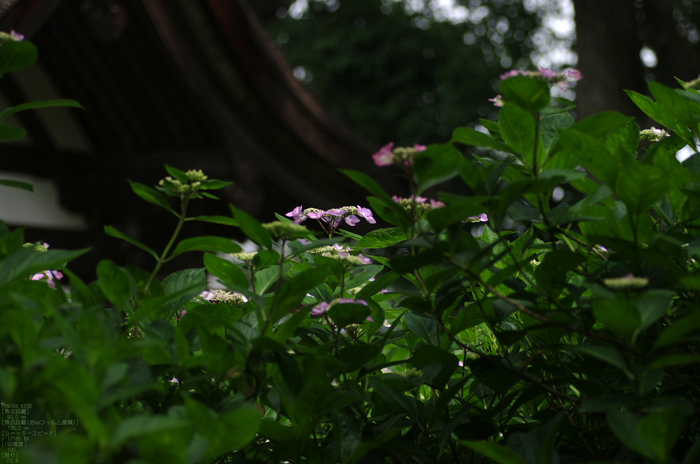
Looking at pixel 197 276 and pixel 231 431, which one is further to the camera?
pixel 197 276

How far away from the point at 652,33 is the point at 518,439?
7.78 m

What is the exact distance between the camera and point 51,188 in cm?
440

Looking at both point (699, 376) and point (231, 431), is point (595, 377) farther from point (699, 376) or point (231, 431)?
point (231, 431)

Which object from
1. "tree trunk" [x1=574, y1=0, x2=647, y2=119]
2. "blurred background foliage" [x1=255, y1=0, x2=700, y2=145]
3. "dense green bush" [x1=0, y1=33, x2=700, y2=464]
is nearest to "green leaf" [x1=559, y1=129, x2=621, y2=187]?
"dense green bush" [x1=0, y1=33, x2=700, y2=464]

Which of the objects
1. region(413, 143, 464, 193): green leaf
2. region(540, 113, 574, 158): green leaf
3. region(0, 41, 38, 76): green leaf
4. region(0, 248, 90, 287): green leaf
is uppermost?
region(0, 41, 38, 76): green leaf

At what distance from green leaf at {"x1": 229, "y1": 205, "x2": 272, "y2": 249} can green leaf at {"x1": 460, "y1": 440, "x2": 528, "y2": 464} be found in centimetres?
27

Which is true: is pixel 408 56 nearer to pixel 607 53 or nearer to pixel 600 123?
pixel 607 53

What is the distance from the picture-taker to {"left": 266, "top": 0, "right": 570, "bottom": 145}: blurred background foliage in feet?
42.0

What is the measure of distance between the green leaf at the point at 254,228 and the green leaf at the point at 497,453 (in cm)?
27

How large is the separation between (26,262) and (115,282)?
8 cm

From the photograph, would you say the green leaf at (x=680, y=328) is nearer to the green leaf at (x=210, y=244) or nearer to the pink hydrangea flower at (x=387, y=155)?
the pink hydrangea flower at (x=387, y=155)

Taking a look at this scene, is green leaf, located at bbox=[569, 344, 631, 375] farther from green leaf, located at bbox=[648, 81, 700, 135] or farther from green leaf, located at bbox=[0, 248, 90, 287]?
green leaf, located at bbox=[0, 248, 90, 287]

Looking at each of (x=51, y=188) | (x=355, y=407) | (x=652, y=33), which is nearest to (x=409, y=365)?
(x=355, y=407)

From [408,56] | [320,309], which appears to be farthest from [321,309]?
[408,56]
